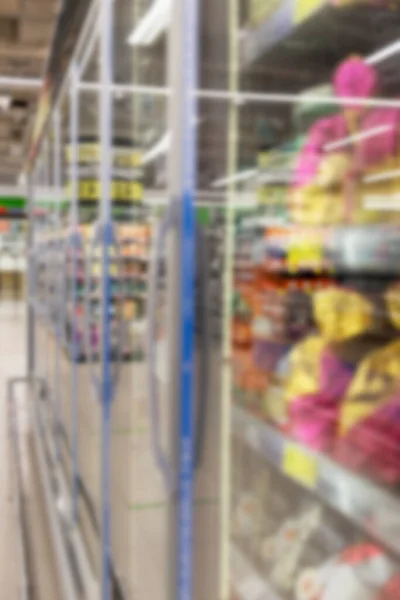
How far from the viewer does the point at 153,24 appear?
1.84m

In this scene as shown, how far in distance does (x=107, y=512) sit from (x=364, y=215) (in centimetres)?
187

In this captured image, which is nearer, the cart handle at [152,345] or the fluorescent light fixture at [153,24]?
the cart handle at [152,345]

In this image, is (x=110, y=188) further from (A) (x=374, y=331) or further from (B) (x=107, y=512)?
(A) (x=374, y=331)

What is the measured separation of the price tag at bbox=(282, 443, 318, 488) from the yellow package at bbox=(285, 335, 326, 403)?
0.11 meters

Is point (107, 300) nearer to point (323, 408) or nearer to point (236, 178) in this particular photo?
point (236, 178)

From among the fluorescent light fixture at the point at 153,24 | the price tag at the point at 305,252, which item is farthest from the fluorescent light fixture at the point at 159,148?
the price tag at the point at 305,252

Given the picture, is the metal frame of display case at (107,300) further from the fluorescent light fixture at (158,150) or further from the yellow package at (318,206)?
the yellow package at (318,206)

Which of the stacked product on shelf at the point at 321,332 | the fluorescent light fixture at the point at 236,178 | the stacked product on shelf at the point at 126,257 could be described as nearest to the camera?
the stacked product on shelf at the point at 321,332

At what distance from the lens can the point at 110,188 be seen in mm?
2615

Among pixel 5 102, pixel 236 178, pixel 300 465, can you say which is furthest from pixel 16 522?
pixel 5 102

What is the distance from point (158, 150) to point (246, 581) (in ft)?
3.23

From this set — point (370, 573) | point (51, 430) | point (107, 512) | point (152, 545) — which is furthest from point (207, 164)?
point (51, 430)

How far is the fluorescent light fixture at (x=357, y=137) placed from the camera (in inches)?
43.2

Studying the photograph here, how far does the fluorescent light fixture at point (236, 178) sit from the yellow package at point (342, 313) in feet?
1.00
